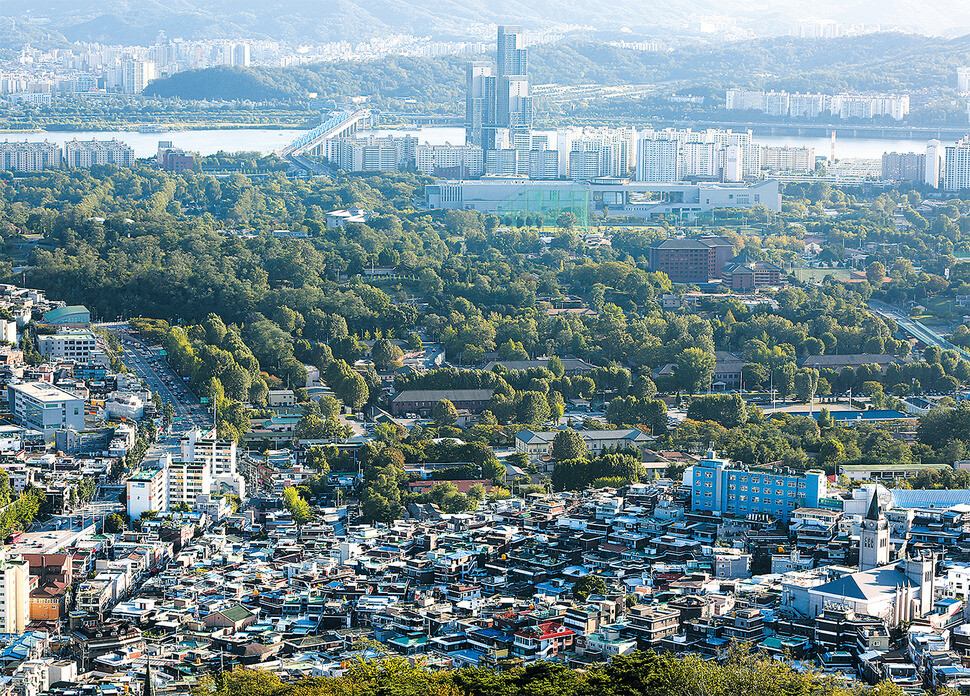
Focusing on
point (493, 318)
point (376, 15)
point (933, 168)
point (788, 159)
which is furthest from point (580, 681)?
point (376, 15)

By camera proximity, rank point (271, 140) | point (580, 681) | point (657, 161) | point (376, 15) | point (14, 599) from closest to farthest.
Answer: point (580, 681)
point (14, 599)
point (657, 161)
point (271, 140)
point (376, 15)

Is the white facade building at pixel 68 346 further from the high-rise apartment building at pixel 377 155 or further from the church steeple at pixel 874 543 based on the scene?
the high-rise apartment building at pixel 377 155

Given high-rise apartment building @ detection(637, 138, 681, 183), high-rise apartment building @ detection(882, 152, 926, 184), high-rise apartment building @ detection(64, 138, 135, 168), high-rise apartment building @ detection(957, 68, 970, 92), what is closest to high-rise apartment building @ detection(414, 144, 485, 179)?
high-rise apartment building @ detection(637, 138, 681, 183)

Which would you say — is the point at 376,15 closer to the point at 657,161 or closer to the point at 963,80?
the point at 963,80

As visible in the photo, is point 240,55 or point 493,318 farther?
point 240,55

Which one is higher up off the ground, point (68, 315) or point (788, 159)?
point (788, 159)

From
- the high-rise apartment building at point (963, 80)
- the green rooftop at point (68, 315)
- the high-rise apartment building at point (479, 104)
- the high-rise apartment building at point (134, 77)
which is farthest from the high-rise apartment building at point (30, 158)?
the high-rise apartment building at point (963, 80)

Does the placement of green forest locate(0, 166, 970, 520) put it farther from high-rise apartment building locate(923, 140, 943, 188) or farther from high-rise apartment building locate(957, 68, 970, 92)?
high-rise apartment building locate(957, 68, 970, 92)
